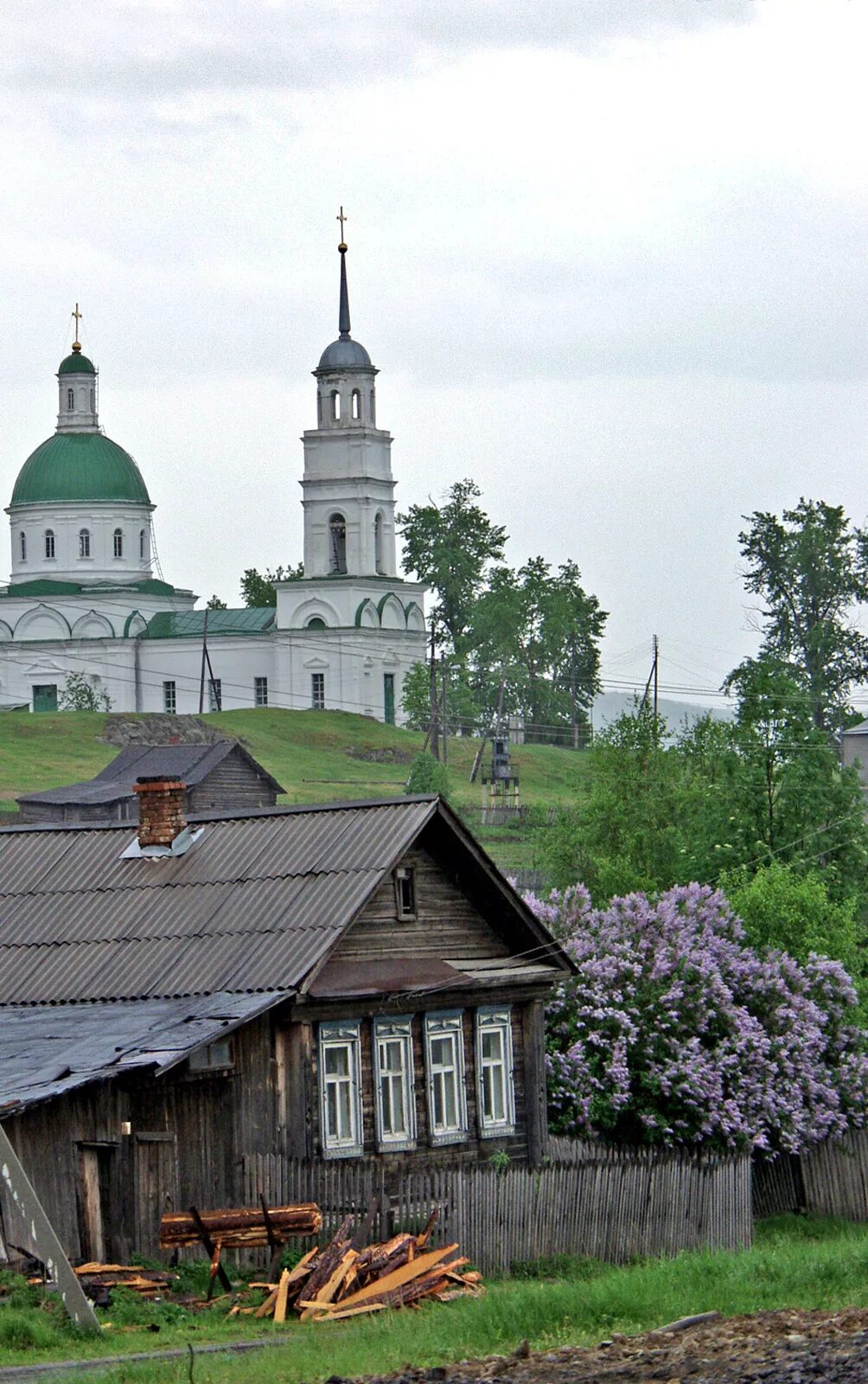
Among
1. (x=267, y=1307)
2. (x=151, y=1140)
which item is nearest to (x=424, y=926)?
(x=151, y=1140)

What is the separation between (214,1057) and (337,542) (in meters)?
105

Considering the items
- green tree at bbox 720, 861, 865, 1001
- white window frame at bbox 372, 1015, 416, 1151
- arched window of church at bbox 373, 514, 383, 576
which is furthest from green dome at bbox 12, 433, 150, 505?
white window frame at bbox 372, 1015, 416, 1151

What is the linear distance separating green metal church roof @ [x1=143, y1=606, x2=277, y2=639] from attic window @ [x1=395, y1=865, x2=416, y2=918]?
96176 mm

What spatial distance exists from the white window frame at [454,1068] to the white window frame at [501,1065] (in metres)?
0.30

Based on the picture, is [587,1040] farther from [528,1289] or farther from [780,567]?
[780,567]

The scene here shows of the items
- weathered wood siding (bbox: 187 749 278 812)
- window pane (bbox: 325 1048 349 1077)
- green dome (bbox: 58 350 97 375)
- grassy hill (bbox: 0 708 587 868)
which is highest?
green dome (bbox: 58 350 97 375)

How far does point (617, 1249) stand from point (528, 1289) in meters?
5.73

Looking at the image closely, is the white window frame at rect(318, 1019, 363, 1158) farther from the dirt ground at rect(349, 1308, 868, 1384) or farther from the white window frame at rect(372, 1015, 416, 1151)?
the dirt ground at rect(349, 1308, 868, 1384)

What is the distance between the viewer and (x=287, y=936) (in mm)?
25344

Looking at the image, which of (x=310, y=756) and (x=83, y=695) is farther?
(x=83, y=695)

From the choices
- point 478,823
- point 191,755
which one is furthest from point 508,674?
point 191,755

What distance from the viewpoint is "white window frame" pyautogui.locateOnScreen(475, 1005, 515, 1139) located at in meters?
27.2

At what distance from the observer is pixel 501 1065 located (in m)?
27.7

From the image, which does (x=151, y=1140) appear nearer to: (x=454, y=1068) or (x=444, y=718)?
(x=454, y=1068)
